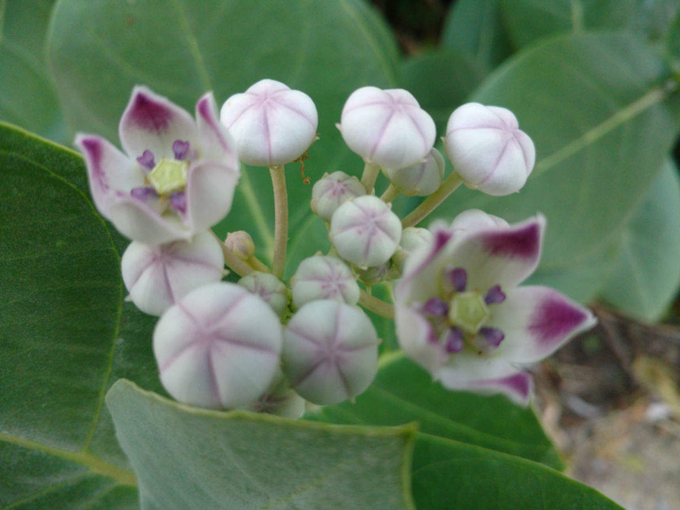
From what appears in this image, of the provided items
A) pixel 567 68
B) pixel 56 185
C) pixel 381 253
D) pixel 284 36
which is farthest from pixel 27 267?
pixel 567 68

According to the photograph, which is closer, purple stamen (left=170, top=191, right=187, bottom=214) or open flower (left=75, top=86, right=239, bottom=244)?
open flower (left=75, top=86, right=239, bottom=244)

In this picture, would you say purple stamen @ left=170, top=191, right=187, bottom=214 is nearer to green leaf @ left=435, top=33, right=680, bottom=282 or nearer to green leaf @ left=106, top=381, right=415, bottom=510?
green leaf @ left=106, top=381, right=415, bottom=510

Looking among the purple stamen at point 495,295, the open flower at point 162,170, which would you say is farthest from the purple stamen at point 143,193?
the purple stamen at point 495,295

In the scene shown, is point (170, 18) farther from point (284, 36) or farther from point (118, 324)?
point (118, 324)

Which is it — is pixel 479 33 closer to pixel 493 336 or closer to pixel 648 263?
pixel 648 263

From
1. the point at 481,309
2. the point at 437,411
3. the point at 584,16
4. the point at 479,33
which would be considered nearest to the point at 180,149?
the point at 481,309

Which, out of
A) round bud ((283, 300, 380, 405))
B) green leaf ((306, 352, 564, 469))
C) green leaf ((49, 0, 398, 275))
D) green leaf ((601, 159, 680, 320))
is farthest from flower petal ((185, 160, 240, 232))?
green leaf ((601, 159, 680, 320))
